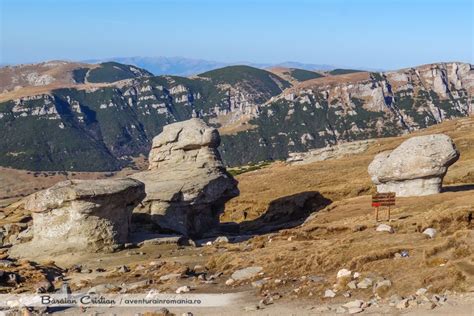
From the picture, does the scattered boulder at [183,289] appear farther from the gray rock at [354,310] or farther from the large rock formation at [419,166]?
the large rock formation at [419,166]

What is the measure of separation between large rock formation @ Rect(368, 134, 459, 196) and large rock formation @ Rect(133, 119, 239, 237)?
47.4 feet

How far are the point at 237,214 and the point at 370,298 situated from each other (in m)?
46.0

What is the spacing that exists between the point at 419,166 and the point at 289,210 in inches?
706

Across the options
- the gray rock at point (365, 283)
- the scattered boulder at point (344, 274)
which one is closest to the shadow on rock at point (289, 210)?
the scattered boulder at point (344, 274)

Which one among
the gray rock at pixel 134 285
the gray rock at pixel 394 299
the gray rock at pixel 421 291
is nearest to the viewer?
the gray rock at pixel 394 299

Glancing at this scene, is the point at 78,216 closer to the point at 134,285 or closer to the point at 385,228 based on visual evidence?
the point at 134,285

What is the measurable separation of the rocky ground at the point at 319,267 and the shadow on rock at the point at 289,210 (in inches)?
341

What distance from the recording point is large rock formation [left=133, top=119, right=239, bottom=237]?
4791cm

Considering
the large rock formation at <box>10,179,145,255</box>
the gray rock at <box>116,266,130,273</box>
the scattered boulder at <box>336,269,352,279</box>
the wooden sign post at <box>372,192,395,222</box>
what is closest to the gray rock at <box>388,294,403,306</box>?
the scattered boulder at <box>336,269,352,279</box>

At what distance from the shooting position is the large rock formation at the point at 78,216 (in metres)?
37.6

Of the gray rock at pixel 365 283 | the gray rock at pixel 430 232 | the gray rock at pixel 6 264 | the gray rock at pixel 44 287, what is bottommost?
the gray rock at pixel 6 264

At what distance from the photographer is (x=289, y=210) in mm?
58938

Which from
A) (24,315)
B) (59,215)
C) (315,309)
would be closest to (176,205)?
(59,215)

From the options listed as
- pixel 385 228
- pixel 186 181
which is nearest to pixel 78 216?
pixel 186 181
